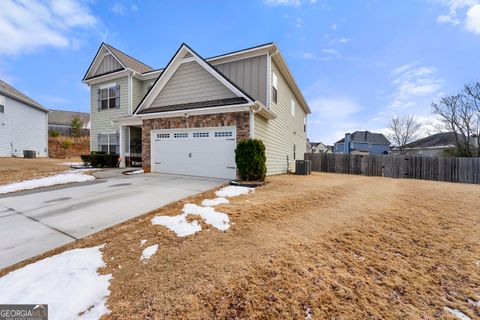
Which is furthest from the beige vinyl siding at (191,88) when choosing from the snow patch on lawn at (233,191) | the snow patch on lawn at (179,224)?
the snow patch on lawn at (179,224)

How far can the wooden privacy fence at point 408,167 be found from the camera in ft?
40.5

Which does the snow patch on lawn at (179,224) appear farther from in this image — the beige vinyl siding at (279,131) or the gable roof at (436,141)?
the gable roof at (436,141)

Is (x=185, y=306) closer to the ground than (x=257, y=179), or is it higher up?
closer to the ground

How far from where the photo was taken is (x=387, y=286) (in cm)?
231

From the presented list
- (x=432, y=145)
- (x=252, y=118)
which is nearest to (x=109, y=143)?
(x=252, y=118)

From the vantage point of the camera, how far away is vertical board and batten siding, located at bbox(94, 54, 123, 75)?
14.6 metres

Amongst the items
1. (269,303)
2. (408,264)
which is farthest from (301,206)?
(269,303)

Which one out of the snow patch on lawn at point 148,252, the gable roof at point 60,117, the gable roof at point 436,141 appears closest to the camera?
the snow patch on lawn at point 148,252

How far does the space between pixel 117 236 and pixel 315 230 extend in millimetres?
3418

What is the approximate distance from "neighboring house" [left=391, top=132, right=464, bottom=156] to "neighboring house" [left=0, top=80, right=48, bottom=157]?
48065 mm

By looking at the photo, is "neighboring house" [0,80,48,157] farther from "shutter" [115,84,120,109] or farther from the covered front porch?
the covered front porch

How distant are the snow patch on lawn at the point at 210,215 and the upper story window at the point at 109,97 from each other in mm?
13065

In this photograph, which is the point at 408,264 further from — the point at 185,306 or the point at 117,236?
the point at 117,236

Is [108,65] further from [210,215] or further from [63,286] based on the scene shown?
[63,286]
